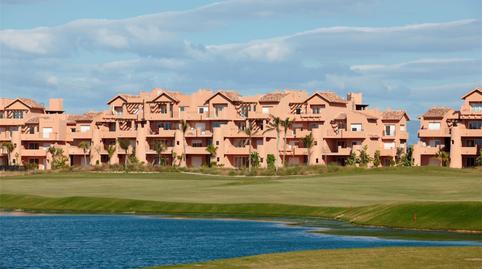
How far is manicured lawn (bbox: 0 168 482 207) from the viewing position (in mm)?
106125

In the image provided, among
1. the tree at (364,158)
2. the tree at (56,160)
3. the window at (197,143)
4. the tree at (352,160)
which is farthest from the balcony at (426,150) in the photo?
the tree at (56,160)

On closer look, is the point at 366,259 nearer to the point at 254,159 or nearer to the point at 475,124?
the point at 475,124

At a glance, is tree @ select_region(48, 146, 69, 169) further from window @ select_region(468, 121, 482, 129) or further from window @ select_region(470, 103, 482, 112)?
window @ select_region(470, 103, 482, 112)

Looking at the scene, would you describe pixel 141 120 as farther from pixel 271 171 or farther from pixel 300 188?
pixel 300 188

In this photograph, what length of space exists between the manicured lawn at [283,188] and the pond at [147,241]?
16259 mm

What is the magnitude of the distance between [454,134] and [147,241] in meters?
107

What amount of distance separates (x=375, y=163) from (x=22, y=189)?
6662 cm

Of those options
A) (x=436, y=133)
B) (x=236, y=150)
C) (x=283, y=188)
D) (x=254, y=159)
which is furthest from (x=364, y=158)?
(x=283, y=188)

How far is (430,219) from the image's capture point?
80.2 m

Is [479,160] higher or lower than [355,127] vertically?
lower

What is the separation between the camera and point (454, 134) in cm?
17488

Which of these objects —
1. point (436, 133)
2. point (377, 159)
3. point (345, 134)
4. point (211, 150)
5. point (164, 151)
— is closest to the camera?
point (377, 159)

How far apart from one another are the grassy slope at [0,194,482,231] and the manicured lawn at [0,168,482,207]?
342 cm

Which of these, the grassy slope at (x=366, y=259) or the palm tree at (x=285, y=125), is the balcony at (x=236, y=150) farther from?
the grassy slope at (x=366, y=259)
